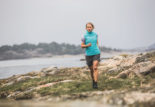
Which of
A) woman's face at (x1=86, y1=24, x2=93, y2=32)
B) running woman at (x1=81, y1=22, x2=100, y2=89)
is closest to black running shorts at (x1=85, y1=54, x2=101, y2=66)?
running woman at (x1=81, y1=22, x2=100, y2=89)

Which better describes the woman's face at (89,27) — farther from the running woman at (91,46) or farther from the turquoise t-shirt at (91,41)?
the turquoise t-shirt at (91,41)

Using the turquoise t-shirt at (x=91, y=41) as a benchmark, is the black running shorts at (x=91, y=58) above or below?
below

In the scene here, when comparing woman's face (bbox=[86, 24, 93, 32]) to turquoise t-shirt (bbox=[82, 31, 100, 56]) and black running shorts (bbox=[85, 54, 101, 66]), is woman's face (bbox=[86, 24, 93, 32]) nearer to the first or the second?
turquoise t-shirt (bbox=[82, 31, 100, 56])

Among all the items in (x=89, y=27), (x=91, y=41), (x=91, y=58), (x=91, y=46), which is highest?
(x=89, y=27)

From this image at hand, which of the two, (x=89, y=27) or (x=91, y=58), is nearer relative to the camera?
(x=89, y=27)

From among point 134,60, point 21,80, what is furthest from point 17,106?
point 134,60

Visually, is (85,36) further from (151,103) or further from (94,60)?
(151,103)

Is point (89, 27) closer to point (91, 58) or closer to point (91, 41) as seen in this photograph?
point (91, 41)

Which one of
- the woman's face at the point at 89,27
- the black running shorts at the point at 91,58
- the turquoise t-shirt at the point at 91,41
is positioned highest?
the woman's face at the point at 89,27

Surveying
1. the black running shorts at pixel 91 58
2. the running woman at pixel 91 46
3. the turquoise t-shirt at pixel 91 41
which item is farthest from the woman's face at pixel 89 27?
the black running shorts at pixel 91 58

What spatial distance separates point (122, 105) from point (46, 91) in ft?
17.6

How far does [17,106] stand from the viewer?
6023mm

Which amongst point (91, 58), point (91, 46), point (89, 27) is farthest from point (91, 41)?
point (91, 58)

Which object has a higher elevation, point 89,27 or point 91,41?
point 89,27
